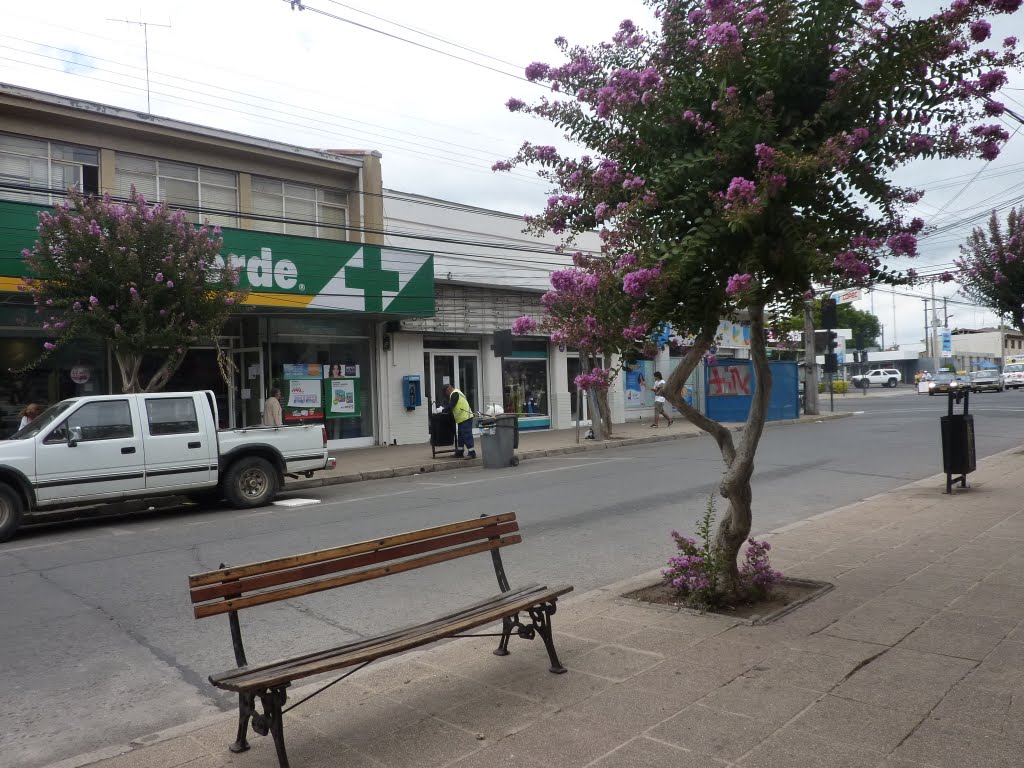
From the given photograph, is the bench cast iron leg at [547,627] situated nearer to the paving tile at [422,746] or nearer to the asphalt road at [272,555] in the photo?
the paving tile at [422,746]

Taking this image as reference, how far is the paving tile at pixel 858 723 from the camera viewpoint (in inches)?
139

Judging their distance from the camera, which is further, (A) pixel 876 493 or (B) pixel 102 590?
(A) pixel 876 493

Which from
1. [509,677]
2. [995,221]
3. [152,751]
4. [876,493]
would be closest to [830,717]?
[509,677]

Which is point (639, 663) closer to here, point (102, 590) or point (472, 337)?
point (102, 590)

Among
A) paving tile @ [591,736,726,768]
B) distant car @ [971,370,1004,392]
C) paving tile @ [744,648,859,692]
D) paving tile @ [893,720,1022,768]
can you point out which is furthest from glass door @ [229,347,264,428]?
distant car @ [971,370,1004,392]

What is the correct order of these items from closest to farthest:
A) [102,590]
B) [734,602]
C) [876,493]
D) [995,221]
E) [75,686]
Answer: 1. [75,686]
2. [734,602]
3. [102,590]
4. [876,493]
5. [995,221]

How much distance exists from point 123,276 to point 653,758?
1216 centimetres

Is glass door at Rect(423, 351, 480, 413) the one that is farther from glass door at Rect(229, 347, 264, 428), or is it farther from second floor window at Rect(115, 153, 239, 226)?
second floor window at Rect(115, 153, 239, 226)

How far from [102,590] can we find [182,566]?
102 centimetres

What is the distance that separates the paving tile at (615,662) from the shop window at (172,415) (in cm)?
883

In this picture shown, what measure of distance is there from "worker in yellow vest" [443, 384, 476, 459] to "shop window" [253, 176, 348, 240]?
4.99 m

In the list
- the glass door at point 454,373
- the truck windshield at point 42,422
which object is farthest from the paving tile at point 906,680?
the glass door at point 454,373

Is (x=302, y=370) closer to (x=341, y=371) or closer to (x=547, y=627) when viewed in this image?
(x=341, y=371)

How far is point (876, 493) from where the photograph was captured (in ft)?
38.6
